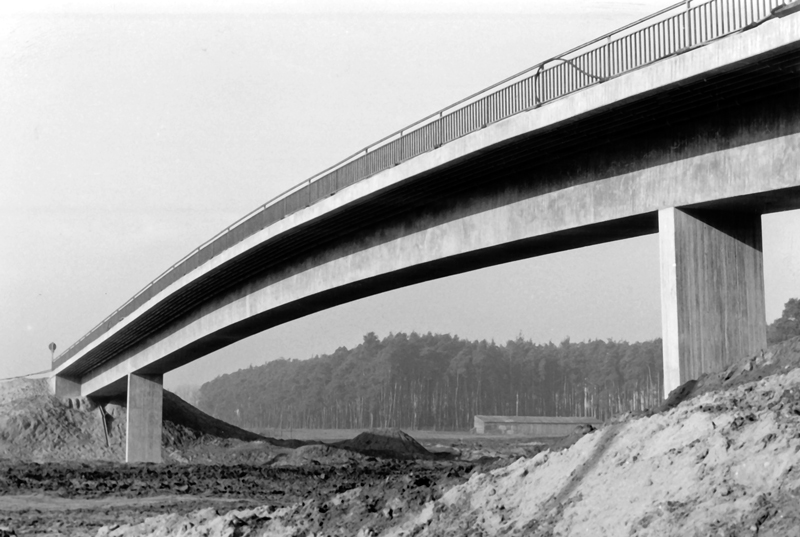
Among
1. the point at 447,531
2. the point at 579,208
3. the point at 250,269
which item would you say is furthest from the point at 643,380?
the point at 447,531

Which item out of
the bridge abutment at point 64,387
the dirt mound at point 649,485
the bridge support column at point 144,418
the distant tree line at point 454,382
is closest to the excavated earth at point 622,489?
the dirt mound at point 649,485

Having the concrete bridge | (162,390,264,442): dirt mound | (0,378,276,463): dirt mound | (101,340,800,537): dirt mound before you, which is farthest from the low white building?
(101,340,800,537): dirt mound

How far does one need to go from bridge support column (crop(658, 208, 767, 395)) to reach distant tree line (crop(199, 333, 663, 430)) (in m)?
120

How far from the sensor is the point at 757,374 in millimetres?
9750

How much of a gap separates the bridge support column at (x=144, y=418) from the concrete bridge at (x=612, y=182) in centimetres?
1745

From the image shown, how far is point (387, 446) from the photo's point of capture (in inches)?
1682

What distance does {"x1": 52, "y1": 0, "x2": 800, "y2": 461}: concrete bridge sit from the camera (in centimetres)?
1456

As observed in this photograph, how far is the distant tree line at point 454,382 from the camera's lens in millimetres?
142875

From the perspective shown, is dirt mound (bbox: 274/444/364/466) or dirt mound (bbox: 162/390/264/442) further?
dirt mound (bbox: 162/390/264/442)

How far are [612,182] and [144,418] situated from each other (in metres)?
30.1

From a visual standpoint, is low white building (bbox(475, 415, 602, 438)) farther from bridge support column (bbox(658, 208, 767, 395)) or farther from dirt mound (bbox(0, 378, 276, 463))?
bridge support column (bbox(658, 208, 767, 395))

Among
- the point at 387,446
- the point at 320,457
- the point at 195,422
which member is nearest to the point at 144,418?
the point at 320,457

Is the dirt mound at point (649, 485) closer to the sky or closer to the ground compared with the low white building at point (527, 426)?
closer to the sky

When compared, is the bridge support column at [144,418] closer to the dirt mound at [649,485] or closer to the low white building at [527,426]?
the dirt mound at [649,485]
